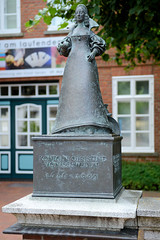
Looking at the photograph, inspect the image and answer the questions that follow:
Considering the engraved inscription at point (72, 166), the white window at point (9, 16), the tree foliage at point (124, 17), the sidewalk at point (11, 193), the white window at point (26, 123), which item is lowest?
the sidewalk at point (11, 193)

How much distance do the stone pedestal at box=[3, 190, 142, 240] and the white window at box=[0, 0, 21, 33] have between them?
10240mm

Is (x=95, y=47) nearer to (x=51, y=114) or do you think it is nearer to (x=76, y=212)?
(x=76, y=212)

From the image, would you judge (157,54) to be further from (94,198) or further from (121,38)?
(94,198)

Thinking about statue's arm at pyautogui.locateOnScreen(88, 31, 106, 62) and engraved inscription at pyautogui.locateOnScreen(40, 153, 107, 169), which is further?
statue's arm at pyautogui.locateOnScreen(88, 31, 106, 62)

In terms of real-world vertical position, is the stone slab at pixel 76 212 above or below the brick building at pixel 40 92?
below

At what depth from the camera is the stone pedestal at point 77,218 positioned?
12.1 ft

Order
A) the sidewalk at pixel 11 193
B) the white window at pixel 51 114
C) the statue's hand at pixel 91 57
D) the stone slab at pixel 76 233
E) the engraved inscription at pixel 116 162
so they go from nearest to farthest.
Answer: the stone slab at pixel 76 233 → the engraved inscription at pixel 116 162 → the statue's hand at pixel 91 57 → the sidewalk at pixel 11 193 → the white window at pixel 51 114

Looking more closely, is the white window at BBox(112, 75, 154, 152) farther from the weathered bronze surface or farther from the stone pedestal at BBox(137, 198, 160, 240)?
the stone pedestal at BBox(137, 198, 160, 240)

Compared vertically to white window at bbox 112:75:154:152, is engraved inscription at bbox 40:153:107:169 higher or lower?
lower

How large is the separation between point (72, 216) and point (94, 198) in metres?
0.35

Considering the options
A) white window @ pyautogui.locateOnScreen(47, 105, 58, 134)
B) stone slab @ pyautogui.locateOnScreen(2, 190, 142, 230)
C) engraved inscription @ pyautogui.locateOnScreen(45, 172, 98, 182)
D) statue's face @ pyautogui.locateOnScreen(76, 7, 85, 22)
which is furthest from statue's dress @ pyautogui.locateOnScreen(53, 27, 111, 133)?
white window @ pyautogui.locateOnScreen(47, 105, 58, 134)

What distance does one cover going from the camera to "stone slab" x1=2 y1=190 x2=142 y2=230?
3685 mm

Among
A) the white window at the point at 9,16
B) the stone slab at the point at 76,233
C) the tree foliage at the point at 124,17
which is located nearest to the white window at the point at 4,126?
the white window at the point at 9,16

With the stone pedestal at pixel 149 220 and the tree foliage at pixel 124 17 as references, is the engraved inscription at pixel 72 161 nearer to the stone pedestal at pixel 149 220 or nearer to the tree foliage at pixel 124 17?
the stone pedestal at pixel 149 220
